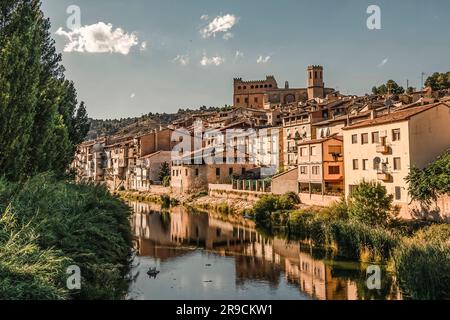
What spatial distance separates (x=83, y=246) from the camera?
606 inches

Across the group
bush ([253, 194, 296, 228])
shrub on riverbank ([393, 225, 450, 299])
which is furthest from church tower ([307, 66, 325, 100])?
shrub on riverbank ([393, 225, 450, 299])

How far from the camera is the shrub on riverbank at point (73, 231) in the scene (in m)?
12.7

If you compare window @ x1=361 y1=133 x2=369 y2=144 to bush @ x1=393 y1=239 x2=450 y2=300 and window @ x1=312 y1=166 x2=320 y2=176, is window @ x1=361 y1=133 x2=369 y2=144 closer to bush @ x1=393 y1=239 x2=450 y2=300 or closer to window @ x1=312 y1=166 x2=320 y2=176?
window @ x1=312 y1=166 x2=320 y2=176

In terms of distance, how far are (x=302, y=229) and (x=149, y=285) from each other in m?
16.0

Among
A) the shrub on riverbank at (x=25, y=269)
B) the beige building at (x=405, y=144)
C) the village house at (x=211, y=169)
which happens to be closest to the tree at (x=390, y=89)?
the village house at (x=211, y=169)

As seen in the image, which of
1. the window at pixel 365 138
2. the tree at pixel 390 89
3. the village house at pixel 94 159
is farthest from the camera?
the village house at pixel 94 159

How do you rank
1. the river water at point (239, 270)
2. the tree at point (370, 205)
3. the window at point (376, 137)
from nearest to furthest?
the river water at point (239, 270)
the tree at point (370, 205)
the window at point (376, 137)

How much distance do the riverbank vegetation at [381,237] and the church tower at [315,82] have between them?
86.4m

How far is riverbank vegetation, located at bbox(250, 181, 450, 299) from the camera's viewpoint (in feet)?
52.0

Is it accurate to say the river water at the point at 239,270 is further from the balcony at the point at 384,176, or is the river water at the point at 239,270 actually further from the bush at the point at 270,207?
the balcony at the point at 384,176

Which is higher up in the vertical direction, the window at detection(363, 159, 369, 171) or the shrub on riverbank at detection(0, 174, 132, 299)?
the window at detection(363, 159, 369, 171)

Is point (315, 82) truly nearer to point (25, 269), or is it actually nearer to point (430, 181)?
point (430, 181)

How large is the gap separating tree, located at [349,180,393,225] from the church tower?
9293 centimetres
